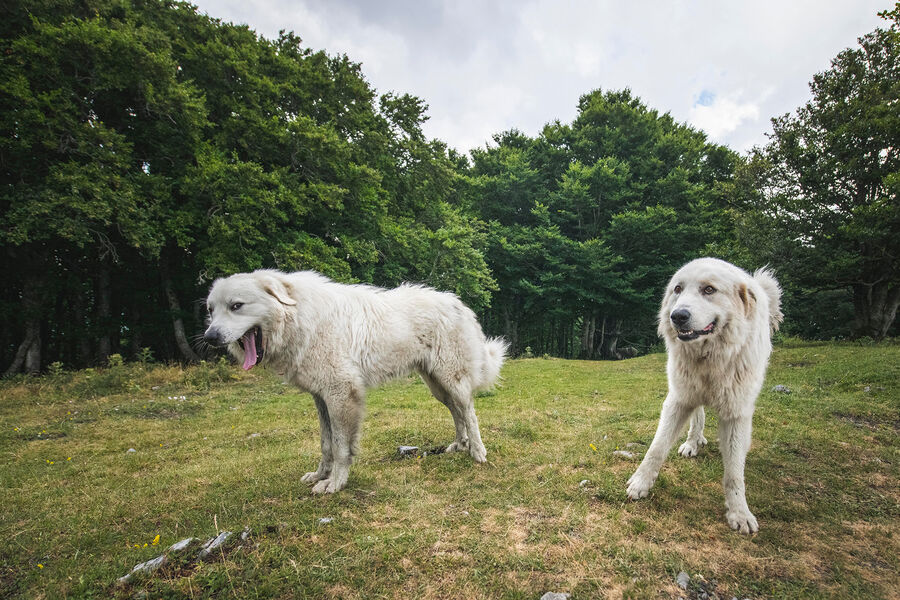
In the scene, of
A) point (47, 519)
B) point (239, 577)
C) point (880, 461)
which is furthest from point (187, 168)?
point (880, 461)

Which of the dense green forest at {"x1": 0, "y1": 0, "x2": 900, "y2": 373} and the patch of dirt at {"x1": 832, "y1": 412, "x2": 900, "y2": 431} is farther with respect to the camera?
the dense green forest at {"x1": 0, "y1": 0, "x2": 900, "y2": 373}

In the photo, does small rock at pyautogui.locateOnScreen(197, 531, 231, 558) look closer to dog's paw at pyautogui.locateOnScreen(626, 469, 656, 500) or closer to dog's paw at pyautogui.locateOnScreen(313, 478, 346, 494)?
dog's paw at pyautogui.locateOnScreen(313, 478, 346, 494)

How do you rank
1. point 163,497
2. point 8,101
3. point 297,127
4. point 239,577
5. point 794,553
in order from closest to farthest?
1. point 239,577
2. point 794,553
3. point 163,497
4. point 8,101
5. point 297,127

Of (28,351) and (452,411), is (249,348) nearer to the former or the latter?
(452,411)

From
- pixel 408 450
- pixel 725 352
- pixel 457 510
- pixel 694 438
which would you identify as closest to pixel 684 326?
pixel 725 352

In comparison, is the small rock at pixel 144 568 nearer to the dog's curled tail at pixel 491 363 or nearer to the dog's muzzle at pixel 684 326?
the dog's curled tail at pixel 491 363

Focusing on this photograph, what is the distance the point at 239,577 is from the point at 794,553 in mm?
4075

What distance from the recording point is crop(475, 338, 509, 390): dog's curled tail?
4.84 meters

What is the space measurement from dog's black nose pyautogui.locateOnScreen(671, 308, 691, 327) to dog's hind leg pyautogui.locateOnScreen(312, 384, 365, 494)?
3.14 m

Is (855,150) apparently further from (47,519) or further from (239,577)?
(47,519)

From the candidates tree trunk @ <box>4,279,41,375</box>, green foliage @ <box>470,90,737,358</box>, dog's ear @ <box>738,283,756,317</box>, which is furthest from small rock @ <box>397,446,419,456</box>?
green foliage @ <box>470,90,737,358</box>

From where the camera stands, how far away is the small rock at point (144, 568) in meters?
2.38

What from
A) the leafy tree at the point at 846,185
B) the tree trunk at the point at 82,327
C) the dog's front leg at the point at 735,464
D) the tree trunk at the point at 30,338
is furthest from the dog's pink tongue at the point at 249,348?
the leafy tree at the point at 846,185

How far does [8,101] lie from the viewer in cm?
1004
